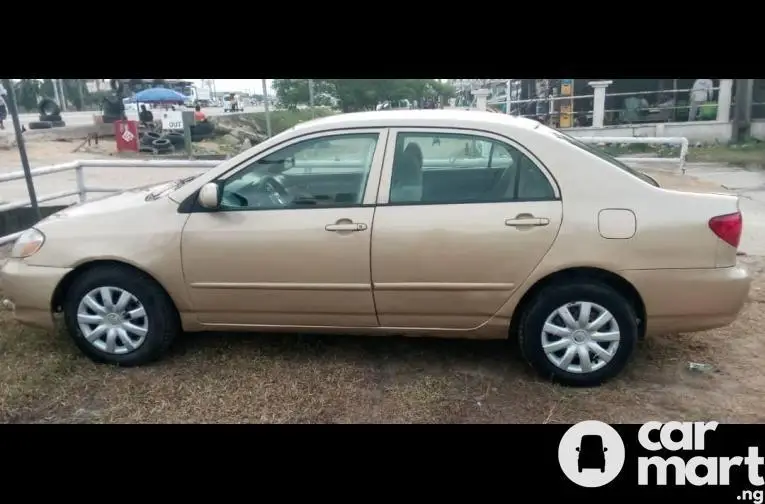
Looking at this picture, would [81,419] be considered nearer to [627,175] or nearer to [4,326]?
[4,326]

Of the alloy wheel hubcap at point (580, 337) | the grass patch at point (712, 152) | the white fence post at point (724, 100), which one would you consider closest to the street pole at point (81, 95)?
the grass patch at point (712, 152)

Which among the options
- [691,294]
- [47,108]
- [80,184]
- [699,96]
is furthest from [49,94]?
[691,294]

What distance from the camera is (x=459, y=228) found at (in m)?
3.38

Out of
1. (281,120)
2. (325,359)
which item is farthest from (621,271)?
(281,120)

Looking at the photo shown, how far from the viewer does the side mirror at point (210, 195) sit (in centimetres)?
351

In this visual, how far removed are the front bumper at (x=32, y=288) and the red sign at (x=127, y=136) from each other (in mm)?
19755

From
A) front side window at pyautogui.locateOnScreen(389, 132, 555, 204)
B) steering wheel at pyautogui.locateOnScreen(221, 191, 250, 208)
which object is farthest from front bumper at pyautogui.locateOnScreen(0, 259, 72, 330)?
front side window at pyautogui.locateOnScreen(389, 132, 555, 204)

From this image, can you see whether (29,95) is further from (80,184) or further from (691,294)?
(691,294)

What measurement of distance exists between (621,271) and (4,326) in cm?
422

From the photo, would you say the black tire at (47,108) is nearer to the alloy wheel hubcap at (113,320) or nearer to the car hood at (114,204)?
the car hood at (114,204)

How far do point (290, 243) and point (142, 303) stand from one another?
1025 millimetres

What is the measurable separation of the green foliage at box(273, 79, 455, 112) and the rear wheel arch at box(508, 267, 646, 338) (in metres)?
25.3

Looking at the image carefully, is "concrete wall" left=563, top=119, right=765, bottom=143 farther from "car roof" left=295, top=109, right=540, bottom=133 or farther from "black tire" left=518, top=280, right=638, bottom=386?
"black tire" left=518, top=280, right=638, bottom=386

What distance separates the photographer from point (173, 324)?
3803 millimetres
